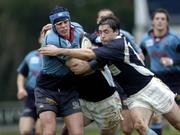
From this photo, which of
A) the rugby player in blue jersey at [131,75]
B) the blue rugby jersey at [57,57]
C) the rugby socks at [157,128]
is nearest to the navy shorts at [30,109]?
the rugby socks at [157,128]

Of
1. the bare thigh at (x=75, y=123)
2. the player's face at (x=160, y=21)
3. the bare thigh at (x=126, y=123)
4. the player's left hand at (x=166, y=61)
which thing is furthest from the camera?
the player's face at (x=160, y=21)

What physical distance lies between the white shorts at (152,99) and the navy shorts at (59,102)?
793 millimetres

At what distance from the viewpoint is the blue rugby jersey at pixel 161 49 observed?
50.8 feet

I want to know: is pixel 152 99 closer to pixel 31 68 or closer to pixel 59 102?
pixel 59 102

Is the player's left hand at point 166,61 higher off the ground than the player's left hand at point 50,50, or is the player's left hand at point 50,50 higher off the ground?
the player's left hand at point 50,50

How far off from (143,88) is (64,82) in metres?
1.12

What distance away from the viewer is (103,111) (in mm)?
12547

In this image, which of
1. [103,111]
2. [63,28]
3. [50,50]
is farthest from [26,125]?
[50,50]

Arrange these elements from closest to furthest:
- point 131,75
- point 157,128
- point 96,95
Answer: point 131,75, point 96,95, point 157,128

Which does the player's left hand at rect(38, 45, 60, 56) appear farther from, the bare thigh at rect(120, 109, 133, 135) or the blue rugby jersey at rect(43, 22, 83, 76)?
the bare thigh at rect(120, 109, 133, 135)

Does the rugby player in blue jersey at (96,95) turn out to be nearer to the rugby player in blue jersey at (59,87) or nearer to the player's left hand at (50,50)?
the rugby player in blue jersey at (59,87)

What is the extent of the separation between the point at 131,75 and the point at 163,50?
3.76 meters

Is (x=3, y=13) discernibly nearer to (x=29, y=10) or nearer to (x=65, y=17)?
(x=29, y=10)

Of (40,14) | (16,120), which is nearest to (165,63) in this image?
(16,120)
